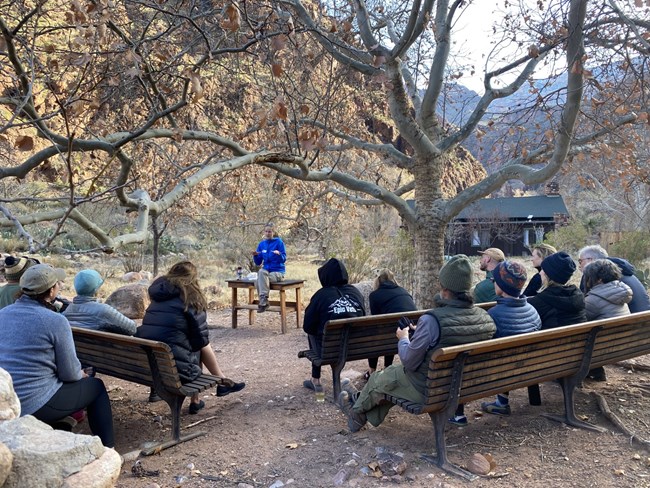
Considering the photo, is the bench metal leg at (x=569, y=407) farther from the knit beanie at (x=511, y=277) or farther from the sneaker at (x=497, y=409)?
the knit beanie at (x=511, y=277)

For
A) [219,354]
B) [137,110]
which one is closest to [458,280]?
[219,354]

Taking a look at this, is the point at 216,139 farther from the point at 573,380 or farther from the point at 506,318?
the point at 573,380

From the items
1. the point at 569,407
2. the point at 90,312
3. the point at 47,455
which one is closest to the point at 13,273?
the point at 90,312

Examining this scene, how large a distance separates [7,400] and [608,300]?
4745mm

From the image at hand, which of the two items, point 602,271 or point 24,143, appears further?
point 602,271

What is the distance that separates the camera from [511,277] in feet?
14.1

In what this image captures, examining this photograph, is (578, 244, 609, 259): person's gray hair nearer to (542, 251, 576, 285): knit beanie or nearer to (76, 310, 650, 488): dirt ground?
(542, 251, 576, 285): knit beanie

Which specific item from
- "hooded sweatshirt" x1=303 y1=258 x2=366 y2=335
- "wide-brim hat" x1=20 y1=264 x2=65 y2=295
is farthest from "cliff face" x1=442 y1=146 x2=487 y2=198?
"wide-brim hat" x1=20 y1=264 x2=65 y2=295

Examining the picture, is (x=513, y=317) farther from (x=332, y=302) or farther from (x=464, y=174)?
(x=464, y=174)

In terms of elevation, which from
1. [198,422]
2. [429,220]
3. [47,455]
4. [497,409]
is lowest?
[198,422]

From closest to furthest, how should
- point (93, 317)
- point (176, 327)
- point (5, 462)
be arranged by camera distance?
point (5, 462) < point (176, 327) < point (93, 317)

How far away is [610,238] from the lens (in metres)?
20.1

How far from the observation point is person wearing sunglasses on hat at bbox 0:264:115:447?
353 centimetres

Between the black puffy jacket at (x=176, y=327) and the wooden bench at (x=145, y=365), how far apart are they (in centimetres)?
17
